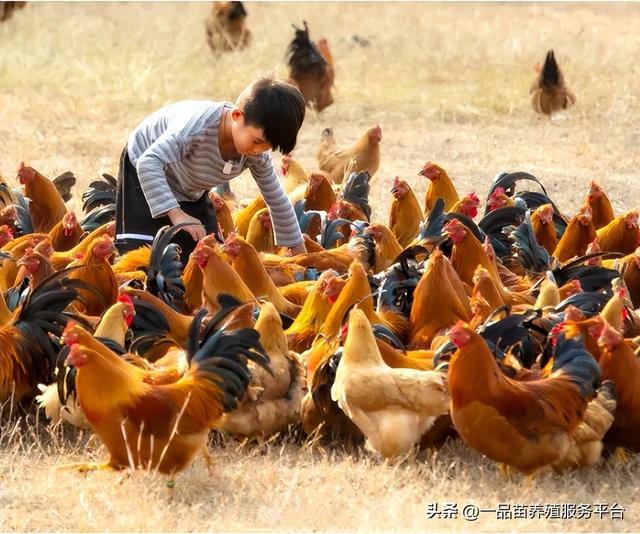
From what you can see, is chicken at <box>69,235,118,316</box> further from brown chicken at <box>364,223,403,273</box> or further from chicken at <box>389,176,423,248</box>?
chicken at <box>389,176,423,248</box>

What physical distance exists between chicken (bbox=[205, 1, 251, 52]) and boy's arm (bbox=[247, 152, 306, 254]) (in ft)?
37.9

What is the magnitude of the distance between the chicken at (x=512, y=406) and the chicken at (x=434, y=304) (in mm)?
876

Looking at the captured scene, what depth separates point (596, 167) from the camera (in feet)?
37.0

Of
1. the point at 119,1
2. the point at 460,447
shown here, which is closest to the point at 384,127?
the point at 460,447

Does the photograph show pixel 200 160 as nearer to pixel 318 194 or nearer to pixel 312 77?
pixel 318 194

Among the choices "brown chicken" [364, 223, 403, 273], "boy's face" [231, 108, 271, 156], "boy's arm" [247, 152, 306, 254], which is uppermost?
"boy's face" [231, 108, 271, 156]

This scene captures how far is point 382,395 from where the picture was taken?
445 cm

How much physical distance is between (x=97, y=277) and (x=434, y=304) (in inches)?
63.8

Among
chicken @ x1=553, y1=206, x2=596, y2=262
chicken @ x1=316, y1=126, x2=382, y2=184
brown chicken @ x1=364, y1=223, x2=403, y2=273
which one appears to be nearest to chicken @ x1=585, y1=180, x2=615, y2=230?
chicken @ x1=553, y1=206, x2=596, y2=262

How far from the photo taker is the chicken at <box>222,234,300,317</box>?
560 centimetres

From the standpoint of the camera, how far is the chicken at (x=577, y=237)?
6.73m

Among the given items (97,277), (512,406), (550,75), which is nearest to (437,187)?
(97,277)

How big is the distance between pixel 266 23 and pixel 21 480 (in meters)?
17.4

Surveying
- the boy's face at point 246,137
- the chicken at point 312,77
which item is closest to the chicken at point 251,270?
the boy's face at point 246,137
